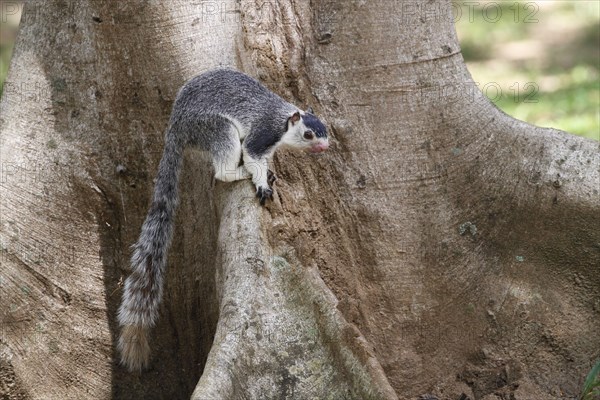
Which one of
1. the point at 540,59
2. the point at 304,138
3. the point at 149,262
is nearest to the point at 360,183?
the point at 304,138

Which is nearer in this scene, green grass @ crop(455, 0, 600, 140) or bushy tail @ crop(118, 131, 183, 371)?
bushy tail @ crop(118, 131, 183, 371)

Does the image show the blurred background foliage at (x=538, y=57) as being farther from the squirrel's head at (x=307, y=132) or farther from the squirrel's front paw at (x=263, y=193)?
the squirrel's front paw at (x=263, y=193)

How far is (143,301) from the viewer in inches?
131

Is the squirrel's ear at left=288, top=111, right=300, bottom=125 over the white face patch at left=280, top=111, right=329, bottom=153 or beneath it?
over

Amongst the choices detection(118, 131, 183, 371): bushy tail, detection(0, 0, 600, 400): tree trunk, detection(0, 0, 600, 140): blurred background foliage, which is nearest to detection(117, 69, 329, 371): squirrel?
detection(118, 131, 183, 371): bushy tail

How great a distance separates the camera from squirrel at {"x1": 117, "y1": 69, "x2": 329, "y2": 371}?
3227mm

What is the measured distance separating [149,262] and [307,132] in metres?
0.86

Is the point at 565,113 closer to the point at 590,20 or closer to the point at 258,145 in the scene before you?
the point at 590,20

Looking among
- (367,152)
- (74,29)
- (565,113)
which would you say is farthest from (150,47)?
(565,113)

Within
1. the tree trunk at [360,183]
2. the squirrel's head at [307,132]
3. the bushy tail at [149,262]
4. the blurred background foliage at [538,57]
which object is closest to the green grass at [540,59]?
the blurred background foliage at [538,57]

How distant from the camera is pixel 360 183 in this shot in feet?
11.2

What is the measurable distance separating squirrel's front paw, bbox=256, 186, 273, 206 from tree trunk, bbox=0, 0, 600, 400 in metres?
0.09

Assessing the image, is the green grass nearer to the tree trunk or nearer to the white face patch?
the tree trunk

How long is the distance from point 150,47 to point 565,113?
4124 mm
